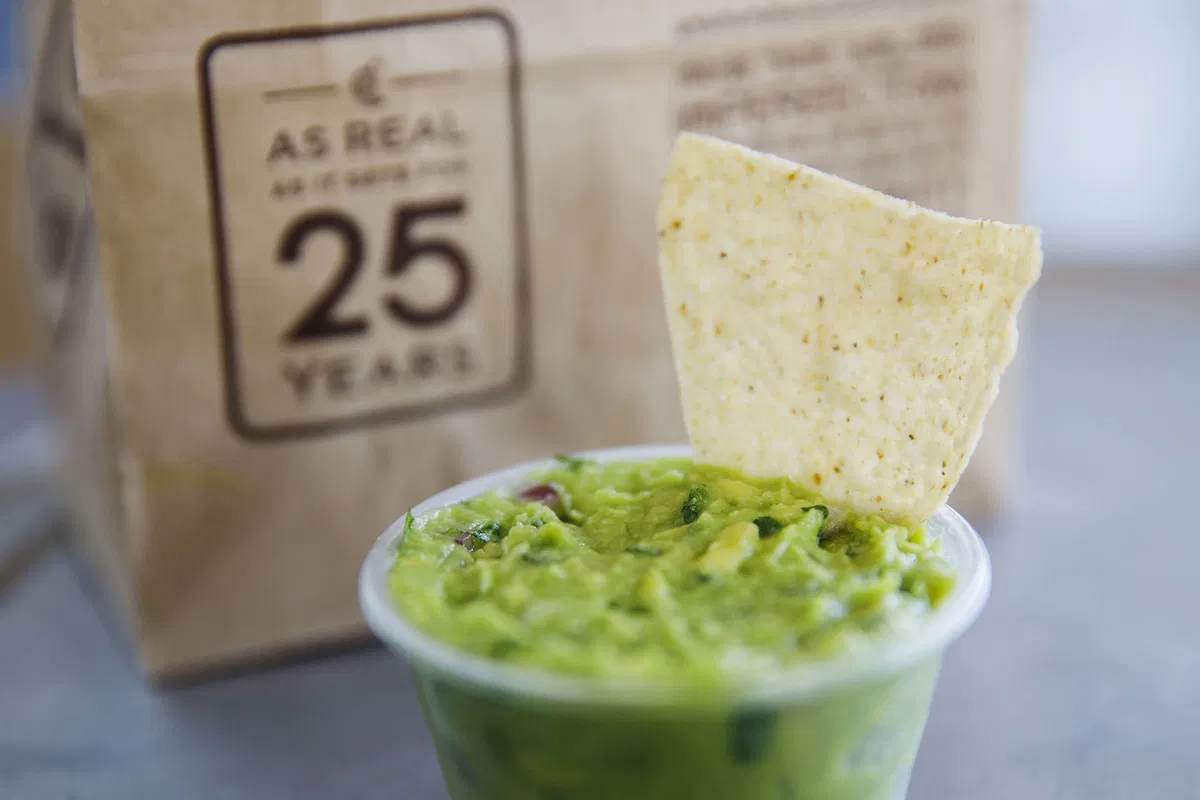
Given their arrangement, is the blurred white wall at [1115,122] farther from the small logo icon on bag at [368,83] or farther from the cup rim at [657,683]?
the cup rim at [657,683]

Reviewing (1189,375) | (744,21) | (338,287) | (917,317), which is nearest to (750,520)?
(917,317)

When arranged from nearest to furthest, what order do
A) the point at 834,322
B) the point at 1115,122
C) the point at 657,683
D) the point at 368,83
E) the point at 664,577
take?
the point at 657,683 → the point at 664,577 → the point at 834,322 → the point at 368,83 → the point at 1115,122

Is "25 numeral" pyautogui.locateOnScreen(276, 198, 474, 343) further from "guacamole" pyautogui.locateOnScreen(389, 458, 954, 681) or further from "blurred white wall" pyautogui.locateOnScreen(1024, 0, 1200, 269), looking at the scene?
"blurred white wall" pyautogui.locateOnScreen(1024, 0, 1200, 269)

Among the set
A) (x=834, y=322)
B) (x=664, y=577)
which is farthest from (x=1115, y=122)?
(x=664, y=577)

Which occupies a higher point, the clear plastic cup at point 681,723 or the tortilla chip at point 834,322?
the tortilla chip at point 834,322

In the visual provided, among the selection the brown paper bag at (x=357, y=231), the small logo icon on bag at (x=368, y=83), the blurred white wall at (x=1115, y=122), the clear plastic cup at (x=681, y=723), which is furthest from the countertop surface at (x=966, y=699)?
the blurred white wall at (x=1115, y=122)

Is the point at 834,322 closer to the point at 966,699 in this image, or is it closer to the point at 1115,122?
the point at 966,699

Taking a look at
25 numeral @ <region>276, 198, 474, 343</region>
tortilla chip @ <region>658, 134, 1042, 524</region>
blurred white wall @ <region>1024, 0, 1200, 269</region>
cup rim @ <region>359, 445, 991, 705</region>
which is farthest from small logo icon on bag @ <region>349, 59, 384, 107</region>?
blurred white wall @ <region>1024, 0, 1200, 269</region>
